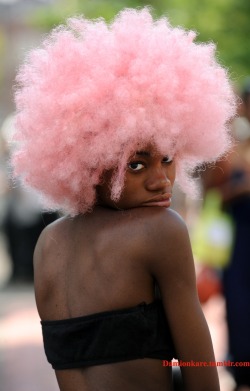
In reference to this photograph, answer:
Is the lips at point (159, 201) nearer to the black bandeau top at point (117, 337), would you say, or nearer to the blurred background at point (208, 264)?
the black bandeau top at point (117, 337)

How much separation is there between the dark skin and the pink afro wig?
0.09m

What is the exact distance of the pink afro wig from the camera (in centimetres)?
270

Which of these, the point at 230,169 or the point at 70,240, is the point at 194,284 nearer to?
the point at 70,240

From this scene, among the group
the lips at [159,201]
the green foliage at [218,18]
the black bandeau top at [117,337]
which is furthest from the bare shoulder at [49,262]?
the green foliage at [218,18]

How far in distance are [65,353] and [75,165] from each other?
0.61 meters

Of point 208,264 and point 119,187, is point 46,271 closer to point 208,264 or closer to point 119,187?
point 119,187

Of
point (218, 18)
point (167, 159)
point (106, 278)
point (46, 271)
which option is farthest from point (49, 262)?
point (218, 18)

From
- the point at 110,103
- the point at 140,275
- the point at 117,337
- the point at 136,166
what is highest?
the point at 110,103

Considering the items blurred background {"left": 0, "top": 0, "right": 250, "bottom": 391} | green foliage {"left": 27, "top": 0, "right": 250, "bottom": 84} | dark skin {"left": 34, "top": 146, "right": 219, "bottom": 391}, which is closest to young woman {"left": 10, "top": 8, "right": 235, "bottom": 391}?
dark skin {"left": 34, "top": 146, "right": 219, "bottom": 391}

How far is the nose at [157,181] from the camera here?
2729mm

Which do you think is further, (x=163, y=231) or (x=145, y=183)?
(x=145, y=183)

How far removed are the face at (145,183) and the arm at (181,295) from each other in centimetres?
12

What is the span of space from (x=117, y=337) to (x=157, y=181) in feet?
1.70

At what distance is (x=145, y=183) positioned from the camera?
273 centimetres
